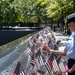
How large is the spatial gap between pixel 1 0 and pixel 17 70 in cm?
3366

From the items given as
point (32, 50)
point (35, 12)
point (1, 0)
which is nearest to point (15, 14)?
point (1, 0)

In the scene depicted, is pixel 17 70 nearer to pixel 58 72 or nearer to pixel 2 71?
pixel 2 71

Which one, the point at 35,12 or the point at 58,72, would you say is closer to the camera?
the point at 58,72

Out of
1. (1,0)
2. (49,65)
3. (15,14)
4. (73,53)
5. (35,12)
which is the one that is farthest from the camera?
(35,12)

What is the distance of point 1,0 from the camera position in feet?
119

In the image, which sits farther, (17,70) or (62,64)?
(62,64)

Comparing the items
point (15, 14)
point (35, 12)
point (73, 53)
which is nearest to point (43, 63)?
point (73, 53)

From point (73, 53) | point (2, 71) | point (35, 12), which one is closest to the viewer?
point (2, 71)

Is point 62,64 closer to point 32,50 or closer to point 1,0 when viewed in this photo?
point 32,50

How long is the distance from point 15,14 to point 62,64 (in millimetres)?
35738

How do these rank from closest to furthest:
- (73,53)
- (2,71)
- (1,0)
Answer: (2,71) → (73,53) → (1,0)

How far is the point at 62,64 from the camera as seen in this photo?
17.4 feet

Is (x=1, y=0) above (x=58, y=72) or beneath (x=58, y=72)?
above

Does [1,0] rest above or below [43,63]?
above
